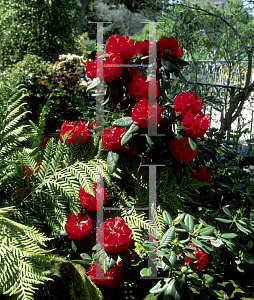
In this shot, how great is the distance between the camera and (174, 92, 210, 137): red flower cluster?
135cm

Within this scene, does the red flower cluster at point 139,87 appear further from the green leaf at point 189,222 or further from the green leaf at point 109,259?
the green leaf at point 109,259

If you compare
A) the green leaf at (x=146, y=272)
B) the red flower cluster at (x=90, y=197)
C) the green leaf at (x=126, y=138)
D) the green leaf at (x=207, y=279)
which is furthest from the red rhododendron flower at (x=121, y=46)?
the green leaf at (x=207, y=279)

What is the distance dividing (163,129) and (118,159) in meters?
0.31

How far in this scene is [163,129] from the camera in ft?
5.18

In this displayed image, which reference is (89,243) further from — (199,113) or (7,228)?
(199,113)

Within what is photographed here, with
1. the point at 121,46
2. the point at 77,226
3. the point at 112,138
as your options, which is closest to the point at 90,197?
the point at 77,226

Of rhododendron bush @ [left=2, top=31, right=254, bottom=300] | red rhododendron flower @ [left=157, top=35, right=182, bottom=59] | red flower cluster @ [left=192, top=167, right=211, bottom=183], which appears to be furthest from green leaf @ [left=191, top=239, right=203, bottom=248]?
red rhododendron flower @ [left=157, top=35, right=182, bottom=59]

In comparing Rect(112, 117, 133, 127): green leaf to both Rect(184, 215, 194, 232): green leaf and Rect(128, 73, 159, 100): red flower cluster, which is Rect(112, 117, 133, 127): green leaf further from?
Rect(184, 215, 194, 232): green leaf

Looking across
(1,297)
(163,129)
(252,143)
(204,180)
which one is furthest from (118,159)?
(252,143)

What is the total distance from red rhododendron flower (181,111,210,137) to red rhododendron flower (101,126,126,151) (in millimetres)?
350

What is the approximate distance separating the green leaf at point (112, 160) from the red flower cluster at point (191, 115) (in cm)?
40

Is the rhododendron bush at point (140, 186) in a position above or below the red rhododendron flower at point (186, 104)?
below

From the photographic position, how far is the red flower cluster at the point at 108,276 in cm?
158

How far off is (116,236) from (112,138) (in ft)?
1.66
